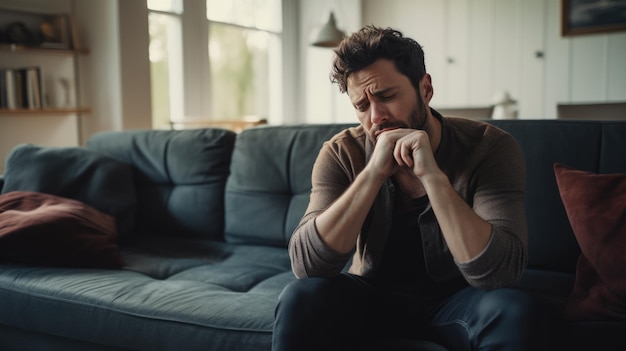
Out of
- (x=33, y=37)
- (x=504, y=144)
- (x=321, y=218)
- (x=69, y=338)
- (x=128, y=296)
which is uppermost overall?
(x=33, y=37)

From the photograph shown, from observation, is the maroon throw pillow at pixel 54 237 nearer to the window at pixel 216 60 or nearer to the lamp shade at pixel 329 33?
the window at pixel 216 60

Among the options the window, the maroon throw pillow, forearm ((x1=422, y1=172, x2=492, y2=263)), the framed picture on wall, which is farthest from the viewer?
the framed picture on wall

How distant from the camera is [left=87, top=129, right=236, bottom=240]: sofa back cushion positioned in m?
2.31

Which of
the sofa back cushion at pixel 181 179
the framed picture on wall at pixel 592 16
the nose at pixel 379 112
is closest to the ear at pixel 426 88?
the nose at pixel 379 112

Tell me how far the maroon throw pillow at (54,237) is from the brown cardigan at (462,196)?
2.92ft

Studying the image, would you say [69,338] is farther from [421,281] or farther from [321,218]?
[421,281]

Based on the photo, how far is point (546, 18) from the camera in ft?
16.1

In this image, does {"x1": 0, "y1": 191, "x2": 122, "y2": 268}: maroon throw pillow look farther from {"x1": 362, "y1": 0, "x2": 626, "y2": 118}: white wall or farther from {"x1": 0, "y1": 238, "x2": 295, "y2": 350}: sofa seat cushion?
{"x1": 362, "y1": 0, "x2": 626, "y2": 118}: white wall

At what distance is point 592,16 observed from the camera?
4750 millimetres

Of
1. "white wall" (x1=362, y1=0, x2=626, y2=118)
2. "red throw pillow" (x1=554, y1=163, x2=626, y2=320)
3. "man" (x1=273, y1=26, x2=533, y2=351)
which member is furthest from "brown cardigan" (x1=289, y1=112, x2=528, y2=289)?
"white wall" (x1=362, y1=0, x2=626, y2=118)

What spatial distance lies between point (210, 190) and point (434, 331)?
1268 mm

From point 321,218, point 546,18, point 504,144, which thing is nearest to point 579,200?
point 504,144

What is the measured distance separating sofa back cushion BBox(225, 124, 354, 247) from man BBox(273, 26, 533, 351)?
0.62 m

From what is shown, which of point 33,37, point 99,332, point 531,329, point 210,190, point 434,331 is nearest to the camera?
point 531,329
